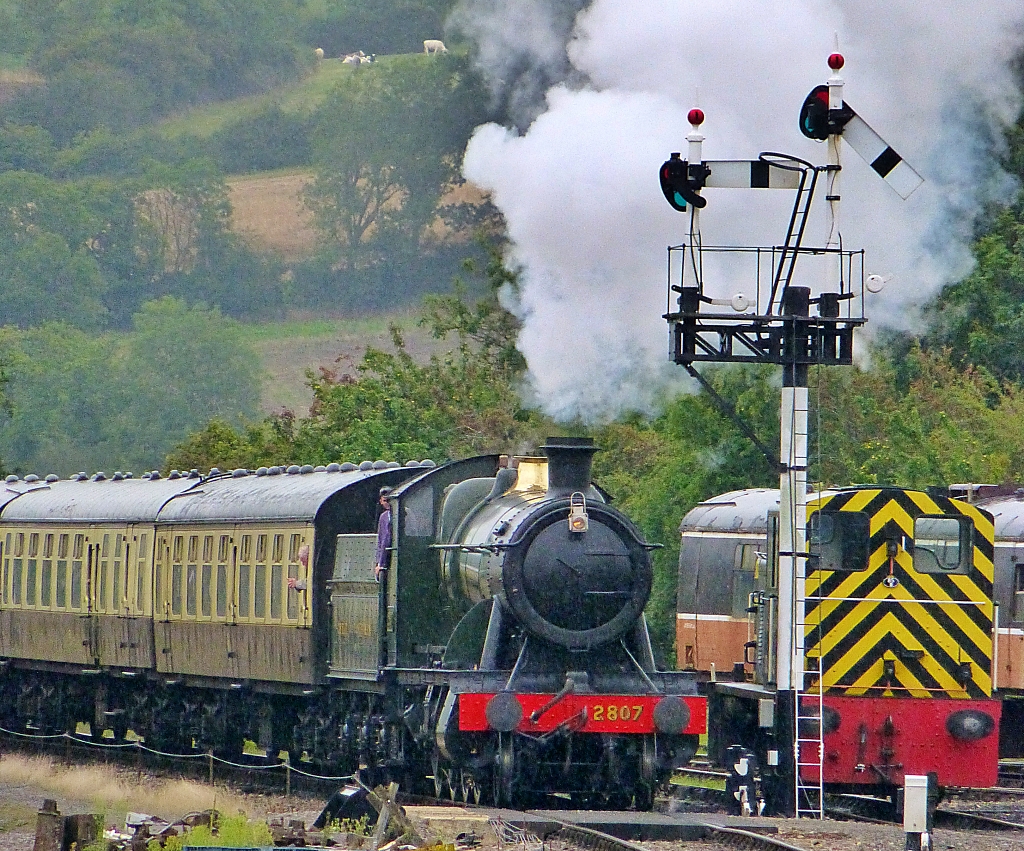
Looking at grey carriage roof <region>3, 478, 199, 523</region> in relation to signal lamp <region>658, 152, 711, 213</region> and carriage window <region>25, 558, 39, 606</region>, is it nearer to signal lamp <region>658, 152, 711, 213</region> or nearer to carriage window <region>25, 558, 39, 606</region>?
carriage window <region>25, 558, 39, 606</region>

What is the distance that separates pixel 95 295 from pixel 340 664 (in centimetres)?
7608

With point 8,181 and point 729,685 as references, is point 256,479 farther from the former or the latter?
point 8,181

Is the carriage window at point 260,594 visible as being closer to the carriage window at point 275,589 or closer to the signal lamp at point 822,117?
the carriage window at point 275,589

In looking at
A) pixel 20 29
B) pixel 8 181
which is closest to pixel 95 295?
pixel 8 181

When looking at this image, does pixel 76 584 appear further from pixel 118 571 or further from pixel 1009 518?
pixel 1009 518

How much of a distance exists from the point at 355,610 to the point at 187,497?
5.35 metres

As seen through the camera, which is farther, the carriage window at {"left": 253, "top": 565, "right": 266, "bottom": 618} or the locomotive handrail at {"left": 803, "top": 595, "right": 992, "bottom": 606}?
the carriage window at {"left": 253, "top": 565, "right": 266, "bottom": 618}

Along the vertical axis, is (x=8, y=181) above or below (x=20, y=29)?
below

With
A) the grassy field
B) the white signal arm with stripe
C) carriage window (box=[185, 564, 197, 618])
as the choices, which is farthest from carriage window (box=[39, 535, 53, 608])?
the grassy field

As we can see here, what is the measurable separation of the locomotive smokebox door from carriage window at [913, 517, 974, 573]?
14.5 ft

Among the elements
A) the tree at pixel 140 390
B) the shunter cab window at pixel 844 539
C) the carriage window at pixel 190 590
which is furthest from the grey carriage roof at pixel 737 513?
the tree at pixel 140 390

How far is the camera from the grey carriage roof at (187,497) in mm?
18781

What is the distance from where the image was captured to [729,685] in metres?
17.4

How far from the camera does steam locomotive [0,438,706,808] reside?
49.3 feet
